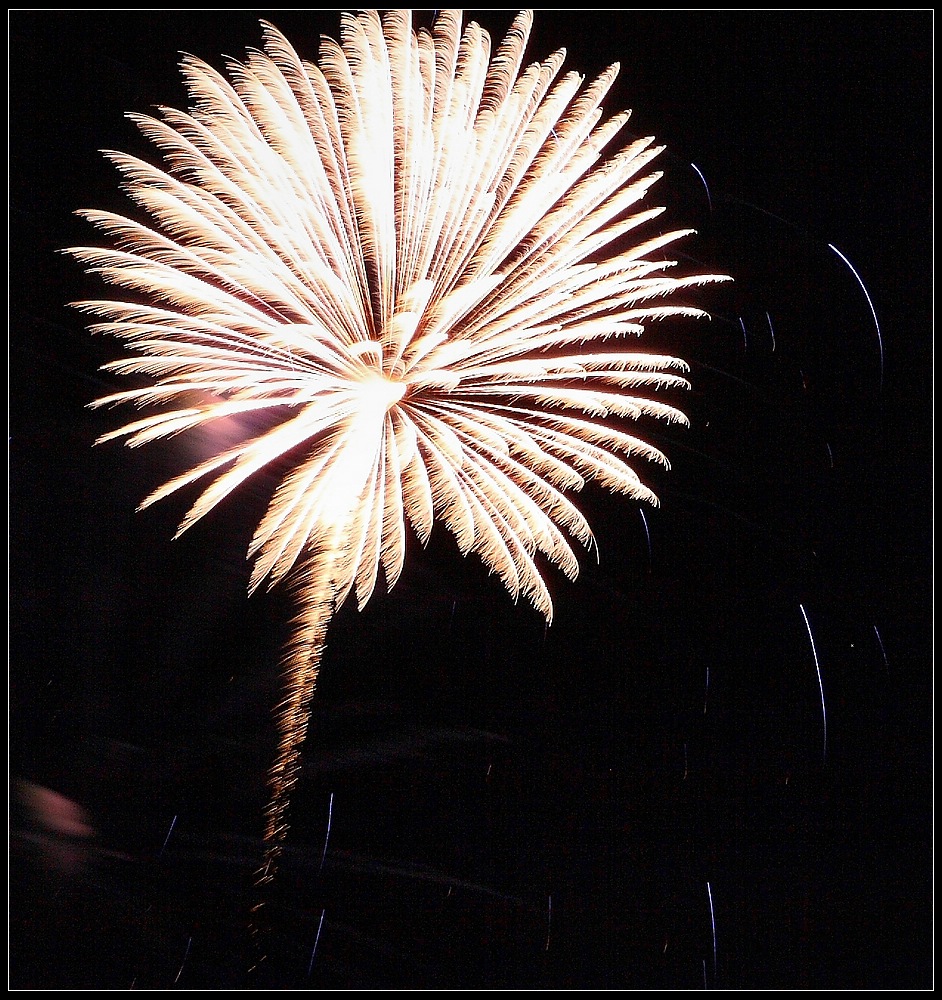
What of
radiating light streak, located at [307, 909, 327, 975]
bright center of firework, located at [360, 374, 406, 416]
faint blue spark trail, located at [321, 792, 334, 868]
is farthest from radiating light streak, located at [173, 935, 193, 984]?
bright center of firework, located at [360, 374, 406, 416]

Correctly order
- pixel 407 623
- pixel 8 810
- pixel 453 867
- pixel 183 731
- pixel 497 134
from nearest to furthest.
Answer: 1. pixel 497 134
2. pixel 8 810
3. pixel 183 731
4. pixel 407 623
5. pixel 453 867

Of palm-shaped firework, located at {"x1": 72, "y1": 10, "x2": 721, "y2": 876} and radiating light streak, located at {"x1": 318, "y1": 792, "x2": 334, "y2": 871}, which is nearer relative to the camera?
palm-shaped firework, located at {"x1": 72, "y1": 10, "x2": 721, "y2": 876}

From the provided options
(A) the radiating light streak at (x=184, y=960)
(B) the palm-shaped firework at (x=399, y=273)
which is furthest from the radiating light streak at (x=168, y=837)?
(B) the palm-shaped firework at (x=399, y=273)

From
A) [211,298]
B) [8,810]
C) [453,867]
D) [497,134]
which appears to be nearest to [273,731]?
[8,810]

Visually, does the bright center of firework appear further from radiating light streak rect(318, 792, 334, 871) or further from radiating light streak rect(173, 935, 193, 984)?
radiating light streak rect(173, 935, 193, 984)

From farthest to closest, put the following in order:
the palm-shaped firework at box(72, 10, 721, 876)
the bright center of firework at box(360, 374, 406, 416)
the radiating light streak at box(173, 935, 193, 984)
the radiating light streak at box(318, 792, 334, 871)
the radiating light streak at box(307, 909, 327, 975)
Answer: the radiating light streak at box(318, 792, 334, 871) < the radiating light streak at box(307, 909, 327, 975) < the radiating light streak at box(173, 935, 193, 984) < the bright center of firework at box(360, 374, 406, 416) < the palm-shaped firework at box(72, 10, 721, 876)

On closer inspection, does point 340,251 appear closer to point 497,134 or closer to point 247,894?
point 497,134

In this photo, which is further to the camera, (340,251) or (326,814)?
(326,814)

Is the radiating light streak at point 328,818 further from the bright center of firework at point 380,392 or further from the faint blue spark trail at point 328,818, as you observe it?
the bright center of firework at point 380,392

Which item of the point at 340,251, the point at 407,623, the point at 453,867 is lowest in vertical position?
the point at 453,867
